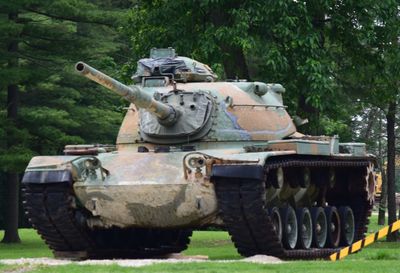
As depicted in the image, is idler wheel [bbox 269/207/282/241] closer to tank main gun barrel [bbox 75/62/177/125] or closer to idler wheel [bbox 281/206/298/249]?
idler wheel [bbox 281/206/298/249]

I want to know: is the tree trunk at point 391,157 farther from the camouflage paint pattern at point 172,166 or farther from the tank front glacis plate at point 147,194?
the tank front glacis plate at point 147,194

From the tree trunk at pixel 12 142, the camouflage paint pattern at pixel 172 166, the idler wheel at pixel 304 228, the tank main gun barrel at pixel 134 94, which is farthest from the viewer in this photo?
the tree trunk at pixel 12 142

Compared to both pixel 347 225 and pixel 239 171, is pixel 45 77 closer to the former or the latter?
pixel 347 225

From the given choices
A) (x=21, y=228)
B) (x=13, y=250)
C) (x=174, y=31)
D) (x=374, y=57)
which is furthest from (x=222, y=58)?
(x=21, y=228)

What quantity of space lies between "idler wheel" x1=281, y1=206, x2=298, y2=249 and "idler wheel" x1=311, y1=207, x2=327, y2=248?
0.82 meters

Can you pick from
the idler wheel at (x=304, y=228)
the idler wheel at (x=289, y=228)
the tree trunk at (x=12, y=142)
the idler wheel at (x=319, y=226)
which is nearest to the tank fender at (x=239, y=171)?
the idler wheel at (x=289, y=228)

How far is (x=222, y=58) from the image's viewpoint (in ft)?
99.0

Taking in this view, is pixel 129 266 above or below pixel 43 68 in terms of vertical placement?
below

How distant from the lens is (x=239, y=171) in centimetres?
1909

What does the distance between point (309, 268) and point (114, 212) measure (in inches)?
182

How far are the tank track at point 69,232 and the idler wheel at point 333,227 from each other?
343 centimetres

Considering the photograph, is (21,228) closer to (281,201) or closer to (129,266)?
(281,201)

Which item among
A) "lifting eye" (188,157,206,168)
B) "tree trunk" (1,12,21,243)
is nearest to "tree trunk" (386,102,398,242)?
"tree trunk" (1,12,21,243)

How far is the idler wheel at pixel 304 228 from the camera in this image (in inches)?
853
